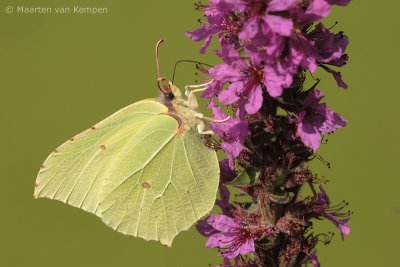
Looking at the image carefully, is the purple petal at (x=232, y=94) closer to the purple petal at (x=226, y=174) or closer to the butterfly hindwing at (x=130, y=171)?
the purple petal at (x=226, y=174)

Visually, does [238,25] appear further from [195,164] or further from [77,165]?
[77,165]

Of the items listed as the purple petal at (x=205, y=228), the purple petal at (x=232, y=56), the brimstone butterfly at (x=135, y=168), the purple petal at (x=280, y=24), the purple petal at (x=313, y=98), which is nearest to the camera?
the purple petal at (x=280, y=24)

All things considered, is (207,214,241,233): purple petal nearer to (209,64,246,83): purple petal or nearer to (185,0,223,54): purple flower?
(209,64,246,83): purple petal

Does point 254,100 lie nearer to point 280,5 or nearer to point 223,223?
point 280,5

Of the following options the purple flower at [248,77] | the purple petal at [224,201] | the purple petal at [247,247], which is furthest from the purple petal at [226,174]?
the purple flower at [248,77]

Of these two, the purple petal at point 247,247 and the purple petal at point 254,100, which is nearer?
the purple petal at point 254,100

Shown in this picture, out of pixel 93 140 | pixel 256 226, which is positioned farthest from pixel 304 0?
pixel 93 140

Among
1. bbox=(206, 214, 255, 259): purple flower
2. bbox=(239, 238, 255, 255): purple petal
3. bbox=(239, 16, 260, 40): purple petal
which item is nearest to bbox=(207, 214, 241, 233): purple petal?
bbox=(206, 214, 255, 259): purple flower
